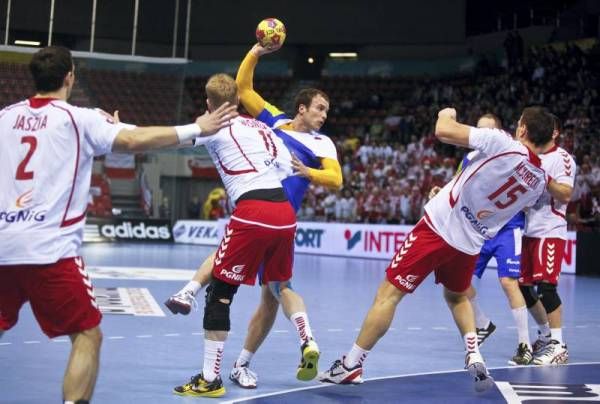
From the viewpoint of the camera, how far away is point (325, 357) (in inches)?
318

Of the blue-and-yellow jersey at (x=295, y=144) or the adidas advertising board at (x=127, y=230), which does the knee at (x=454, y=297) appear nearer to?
the blue-and-yellow jersey at (x=295, y=144)

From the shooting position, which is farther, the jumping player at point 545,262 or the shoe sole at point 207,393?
the jumping player at point 545,262

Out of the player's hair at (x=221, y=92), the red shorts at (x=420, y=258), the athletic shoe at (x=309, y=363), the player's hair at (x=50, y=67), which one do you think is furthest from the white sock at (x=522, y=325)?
the player's hair at (x=50, y=67)

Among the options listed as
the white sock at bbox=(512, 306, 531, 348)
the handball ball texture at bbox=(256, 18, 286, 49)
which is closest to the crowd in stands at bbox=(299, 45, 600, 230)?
the white sock at bbox=(512, 306, 531, 348)

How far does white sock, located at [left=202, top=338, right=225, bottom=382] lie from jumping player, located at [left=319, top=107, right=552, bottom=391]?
0.81 metres

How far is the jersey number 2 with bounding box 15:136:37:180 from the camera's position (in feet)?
15.3

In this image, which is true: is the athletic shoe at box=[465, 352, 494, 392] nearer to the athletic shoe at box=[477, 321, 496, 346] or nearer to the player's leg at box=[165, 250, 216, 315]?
the player's leg at box=[165, 250, 216, 315]

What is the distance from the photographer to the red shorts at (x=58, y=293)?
463cm

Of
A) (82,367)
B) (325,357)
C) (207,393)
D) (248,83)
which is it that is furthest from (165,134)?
(325,357)

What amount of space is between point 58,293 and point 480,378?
9.73 feet

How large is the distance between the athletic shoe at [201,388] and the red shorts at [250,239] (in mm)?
632

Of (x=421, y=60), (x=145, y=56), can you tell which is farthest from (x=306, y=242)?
(x=421, y=60)

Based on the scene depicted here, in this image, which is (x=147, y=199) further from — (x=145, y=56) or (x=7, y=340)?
(x=7, y=340)

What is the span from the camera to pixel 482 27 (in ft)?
113
